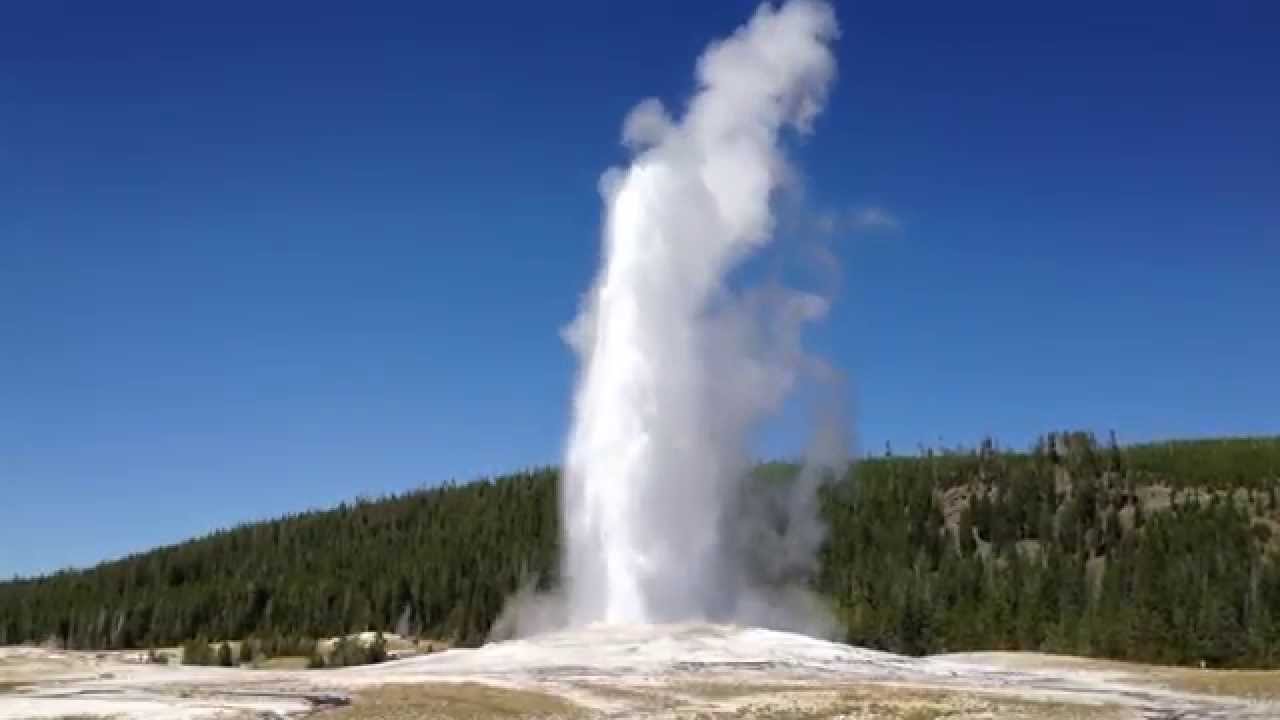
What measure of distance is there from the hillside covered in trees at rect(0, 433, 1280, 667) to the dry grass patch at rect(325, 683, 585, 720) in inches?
2495

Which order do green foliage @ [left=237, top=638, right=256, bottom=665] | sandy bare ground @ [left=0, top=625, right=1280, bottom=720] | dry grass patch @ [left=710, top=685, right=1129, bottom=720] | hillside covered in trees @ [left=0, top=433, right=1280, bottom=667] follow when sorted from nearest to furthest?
dry grass patch @ [left=710, top=685, right=1129, bottom=720]
sandy bare ground @ [left=0, top=625, right=1280, bottom=720]
hillside covered in trees @ [left=0, top=433, right=1280, bottom=667]
green foliage @ [left=237, top=638, right=256, bottom=665]

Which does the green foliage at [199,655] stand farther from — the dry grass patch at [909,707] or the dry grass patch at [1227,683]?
the dry grass patch at [1227,683]

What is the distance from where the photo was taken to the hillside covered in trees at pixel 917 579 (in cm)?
10894

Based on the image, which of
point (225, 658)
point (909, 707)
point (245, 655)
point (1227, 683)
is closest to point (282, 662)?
point (225, 658)

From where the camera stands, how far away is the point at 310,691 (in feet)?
140

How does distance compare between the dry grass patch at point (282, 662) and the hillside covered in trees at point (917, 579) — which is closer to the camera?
the dry grass patch at point (282, 662)

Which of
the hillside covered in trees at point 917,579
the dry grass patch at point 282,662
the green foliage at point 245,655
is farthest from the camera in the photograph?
the green foliage at point 245,655

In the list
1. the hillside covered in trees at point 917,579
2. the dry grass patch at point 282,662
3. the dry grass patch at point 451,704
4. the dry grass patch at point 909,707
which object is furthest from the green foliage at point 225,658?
the dry grass patch at point 909,707

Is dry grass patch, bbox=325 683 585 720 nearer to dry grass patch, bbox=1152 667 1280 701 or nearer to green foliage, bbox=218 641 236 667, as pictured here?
dry grass patch, bbox=1152 667 1280 701

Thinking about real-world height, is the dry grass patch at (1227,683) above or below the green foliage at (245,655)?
below

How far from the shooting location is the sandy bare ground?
3806 centimetres

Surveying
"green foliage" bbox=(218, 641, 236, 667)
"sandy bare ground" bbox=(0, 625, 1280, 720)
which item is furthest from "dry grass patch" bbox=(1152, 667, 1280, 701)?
"green foliage" bbox=(218, 641, 236, 667)

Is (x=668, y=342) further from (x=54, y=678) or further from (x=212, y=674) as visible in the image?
(x=54, y=678)

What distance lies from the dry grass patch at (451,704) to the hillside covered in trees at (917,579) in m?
63.4
